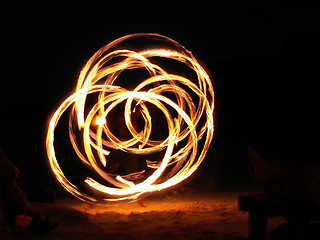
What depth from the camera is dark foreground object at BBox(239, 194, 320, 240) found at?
13.6 ft

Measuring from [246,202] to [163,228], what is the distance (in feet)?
5.18

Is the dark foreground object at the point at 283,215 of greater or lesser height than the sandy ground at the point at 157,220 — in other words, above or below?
above

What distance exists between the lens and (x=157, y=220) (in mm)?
6492

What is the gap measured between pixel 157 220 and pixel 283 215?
252 cm

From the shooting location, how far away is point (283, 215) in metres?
4.29

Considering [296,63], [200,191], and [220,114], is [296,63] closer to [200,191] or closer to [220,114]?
[220,114]

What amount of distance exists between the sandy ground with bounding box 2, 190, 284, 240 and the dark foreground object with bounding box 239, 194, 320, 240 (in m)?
0.64

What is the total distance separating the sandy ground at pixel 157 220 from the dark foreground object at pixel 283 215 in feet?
2.09

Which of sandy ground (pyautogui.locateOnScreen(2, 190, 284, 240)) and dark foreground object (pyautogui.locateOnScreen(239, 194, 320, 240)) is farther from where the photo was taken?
sandy ground (pyautogui.locateOnScreen(2, 190, 284, 240))

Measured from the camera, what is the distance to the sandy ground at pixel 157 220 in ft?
18.1

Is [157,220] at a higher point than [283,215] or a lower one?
lower

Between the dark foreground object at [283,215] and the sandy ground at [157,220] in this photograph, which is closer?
the dark foreground object at [283,215]

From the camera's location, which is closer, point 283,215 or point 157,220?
point 283,215

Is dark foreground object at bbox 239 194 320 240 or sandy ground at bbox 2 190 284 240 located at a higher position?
dark foreground object at bbox 239 194 320 240
